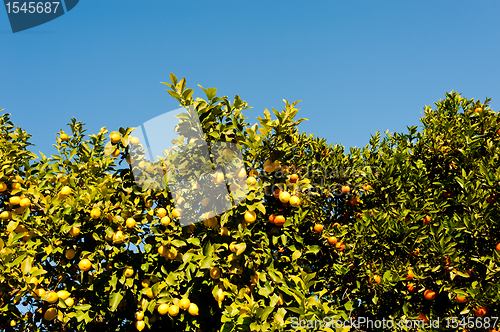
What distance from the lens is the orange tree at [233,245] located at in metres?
3.24

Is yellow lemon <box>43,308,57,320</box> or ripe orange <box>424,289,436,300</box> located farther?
ripe orange <box>424,289,436,300</box>

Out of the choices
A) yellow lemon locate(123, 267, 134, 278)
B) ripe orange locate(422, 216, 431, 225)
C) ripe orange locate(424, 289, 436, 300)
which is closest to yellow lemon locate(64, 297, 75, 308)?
yellow lemon locate(123, 267, 134, 278)

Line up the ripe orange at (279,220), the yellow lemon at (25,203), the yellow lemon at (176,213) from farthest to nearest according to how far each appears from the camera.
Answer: the ripe orange at (279,220) → the yellow lemon at (25,203) → the yellow lemon at (176,213)

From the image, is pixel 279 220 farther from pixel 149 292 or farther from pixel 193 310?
pixel 149 292

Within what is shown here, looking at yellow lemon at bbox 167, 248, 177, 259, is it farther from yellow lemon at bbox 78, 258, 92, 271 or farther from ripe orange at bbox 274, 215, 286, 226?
ripe orange at bbox 274, 215, 286, 226

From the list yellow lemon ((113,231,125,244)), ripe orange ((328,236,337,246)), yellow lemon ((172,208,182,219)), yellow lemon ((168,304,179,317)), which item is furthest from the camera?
ripe orange ((328,236,337,246))

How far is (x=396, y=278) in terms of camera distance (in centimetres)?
380

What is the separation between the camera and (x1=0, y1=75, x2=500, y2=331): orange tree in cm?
324

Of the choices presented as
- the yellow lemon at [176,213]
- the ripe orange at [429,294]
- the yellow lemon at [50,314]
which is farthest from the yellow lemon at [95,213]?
the ripe orange at [429,294]

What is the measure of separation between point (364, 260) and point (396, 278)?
1.66 ft

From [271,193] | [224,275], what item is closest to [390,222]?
[271,193]

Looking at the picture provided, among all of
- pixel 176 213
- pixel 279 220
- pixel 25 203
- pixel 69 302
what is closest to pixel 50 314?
pixel 69 302

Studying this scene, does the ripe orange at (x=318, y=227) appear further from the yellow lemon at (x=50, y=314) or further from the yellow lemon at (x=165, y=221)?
the yellow lemon at (x=50, y=314)

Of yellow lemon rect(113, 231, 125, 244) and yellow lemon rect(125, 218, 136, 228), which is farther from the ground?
yellow lemon rect(125, 218, 136, 228)
